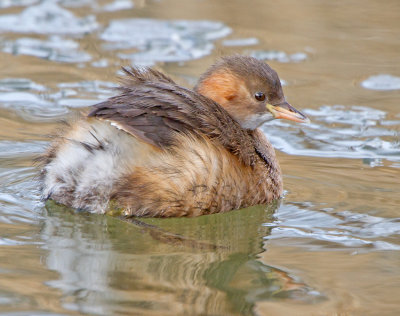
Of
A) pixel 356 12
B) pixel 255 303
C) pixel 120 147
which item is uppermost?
pixel 356 12

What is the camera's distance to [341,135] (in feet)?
23.1

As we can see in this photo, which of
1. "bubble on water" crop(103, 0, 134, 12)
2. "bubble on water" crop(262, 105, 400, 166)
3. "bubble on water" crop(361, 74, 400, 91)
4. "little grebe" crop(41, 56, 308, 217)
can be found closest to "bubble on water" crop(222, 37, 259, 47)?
"bubble on water" crop(361, 74, 400, 91)

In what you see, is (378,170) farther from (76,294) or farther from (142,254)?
(76,294)

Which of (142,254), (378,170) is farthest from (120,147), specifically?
(378,170)

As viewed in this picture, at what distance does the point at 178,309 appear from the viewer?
12.0ft

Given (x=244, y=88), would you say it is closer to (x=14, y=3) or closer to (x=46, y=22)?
(x=46, y=22)

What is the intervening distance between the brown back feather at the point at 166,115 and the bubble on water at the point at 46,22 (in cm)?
489

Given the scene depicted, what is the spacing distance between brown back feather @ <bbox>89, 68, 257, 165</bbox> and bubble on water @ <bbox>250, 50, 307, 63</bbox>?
13.1 ft

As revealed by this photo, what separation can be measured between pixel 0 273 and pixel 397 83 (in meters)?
5.49

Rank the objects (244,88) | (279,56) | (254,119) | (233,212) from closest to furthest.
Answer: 1. (233,212)
2. (244,88)
3. (254,119)
4. (279,56)

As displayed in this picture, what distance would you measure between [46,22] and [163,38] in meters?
1.59

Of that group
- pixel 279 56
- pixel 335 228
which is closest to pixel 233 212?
pixel 335 228

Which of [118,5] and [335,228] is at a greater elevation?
[118,5]

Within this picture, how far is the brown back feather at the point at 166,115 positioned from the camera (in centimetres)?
464
